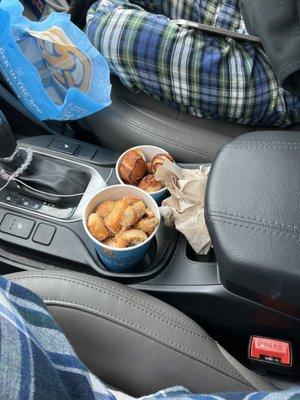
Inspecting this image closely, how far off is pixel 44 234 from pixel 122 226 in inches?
6.5

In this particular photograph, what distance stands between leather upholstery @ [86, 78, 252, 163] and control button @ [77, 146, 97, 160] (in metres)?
0.04

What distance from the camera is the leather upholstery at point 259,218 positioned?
69cm

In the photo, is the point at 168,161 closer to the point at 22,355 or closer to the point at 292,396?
the point at 292,396

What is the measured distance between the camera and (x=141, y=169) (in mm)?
974

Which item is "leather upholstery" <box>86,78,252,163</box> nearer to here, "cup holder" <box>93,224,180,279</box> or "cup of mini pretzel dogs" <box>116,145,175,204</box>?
"cup of mini pretzel dogs" <box>116,145,175,204</box>

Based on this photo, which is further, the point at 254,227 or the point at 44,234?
the point at 44,234

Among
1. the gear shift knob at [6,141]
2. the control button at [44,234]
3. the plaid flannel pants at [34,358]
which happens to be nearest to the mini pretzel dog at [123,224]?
the control button at [44,234]

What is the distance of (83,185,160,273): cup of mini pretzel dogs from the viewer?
85 cm

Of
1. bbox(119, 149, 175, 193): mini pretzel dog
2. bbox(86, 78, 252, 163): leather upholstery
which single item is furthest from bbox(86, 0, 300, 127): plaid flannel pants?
bbox(119, 149, 175, 193): mini pretzel dog

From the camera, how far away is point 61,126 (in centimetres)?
121

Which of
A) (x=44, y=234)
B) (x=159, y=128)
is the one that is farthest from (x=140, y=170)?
(x=44, y=234)

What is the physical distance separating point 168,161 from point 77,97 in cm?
22

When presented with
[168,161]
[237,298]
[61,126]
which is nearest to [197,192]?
[168,161]

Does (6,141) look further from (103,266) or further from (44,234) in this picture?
(103,266)
